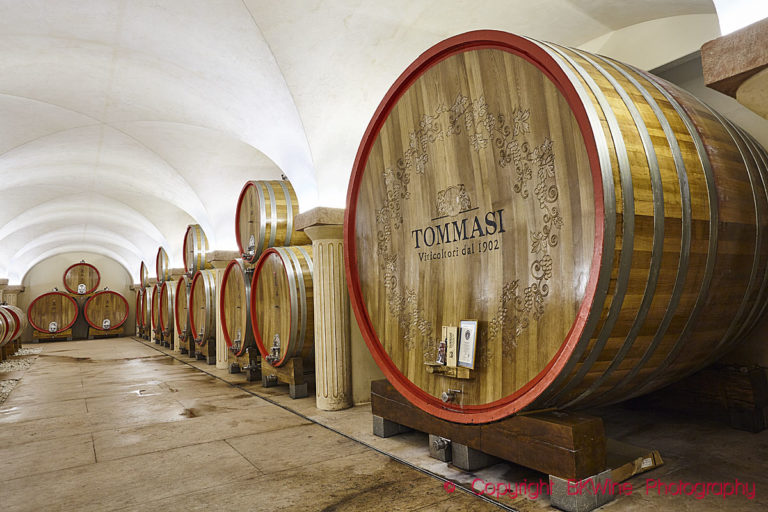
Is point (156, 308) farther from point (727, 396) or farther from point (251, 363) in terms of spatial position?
point (727, 396)

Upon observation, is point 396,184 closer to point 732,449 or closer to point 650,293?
point 650,293

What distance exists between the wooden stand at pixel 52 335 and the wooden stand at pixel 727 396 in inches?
774

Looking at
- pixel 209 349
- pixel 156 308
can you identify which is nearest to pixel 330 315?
pixel 209 349

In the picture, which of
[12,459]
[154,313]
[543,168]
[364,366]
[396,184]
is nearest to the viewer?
[543,168]

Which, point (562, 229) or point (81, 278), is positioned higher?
point (81, 278)

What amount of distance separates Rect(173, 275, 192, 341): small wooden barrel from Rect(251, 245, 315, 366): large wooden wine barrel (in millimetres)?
3972

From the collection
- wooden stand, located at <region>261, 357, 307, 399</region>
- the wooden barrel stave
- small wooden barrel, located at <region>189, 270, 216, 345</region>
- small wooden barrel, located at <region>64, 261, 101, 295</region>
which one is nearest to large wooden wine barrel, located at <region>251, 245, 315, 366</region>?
wooden stand, located at <region>261, 357, 307, 399</region>

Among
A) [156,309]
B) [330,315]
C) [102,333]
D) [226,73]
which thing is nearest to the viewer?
[330,315]

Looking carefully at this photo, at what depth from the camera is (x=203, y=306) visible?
7965 millimetres

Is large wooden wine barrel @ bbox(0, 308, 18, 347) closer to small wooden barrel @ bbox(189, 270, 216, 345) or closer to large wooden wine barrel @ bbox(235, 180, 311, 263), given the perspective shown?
small wooden barrel @ bbox(189, 270, 216, 345)

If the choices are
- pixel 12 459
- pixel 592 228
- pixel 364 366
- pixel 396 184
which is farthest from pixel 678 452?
pixel 12 459

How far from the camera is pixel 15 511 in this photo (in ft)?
7.82

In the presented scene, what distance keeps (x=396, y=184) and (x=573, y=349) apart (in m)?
1.38

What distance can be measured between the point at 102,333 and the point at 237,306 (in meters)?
15.3
